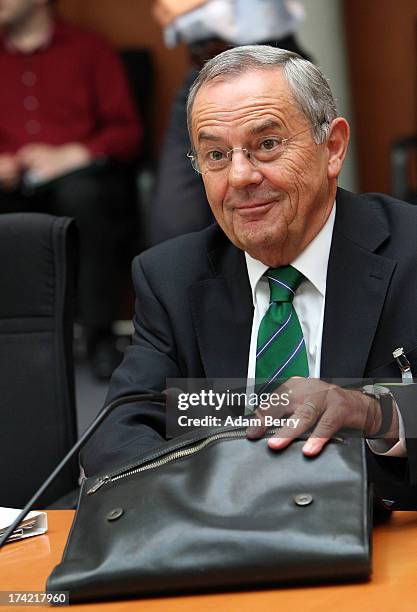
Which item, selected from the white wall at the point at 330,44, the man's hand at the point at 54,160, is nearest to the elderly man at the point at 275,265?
the man's hand at the point at 54,160

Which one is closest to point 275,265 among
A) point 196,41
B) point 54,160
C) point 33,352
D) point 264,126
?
point 264,126

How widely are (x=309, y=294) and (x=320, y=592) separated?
0.82 metres

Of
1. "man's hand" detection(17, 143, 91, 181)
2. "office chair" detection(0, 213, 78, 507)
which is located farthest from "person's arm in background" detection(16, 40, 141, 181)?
"office chair" detection(0, 213, 78, 507)

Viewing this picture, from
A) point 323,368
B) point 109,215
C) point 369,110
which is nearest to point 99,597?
point 323,368

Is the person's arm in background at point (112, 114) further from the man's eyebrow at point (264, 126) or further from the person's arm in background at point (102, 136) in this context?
the man's eyebrow at point (264, 126)

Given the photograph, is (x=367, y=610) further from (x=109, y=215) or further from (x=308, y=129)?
(x=109, y=215)

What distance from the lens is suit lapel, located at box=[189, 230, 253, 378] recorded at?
194 centimetres

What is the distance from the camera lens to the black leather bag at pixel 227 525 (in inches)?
47.8

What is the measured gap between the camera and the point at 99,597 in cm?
125

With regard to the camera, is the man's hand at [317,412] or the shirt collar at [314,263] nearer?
the man's hand at [317,412]

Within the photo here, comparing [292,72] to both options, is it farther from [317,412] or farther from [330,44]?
[330,44]

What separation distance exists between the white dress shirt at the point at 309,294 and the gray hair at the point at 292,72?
195 mm

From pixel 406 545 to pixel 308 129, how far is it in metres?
0.84

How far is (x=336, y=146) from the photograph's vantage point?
2.02 m
